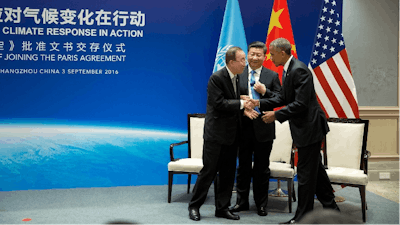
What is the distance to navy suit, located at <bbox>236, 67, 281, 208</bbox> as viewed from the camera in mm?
3877

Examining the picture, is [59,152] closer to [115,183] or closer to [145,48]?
[115,183]

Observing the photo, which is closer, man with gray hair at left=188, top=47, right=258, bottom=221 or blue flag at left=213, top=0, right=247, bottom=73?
man with gray hair at left=188, top=47, right=258, bottom=221

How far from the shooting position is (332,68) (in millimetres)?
5180

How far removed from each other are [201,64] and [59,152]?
2198 mm

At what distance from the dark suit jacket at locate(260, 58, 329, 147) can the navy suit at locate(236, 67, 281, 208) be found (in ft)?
1.37

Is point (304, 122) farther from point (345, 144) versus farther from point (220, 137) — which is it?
point (345, 144)

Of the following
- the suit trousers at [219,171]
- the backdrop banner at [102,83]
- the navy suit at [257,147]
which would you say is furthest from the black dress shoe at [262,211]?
the backdrop banner at [102,83]

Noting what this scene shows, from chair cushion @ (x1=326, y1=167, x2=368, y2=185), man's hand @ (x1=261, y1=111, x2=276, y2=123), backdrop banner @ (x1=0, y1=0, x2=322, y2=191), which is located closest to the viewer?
man's hand @ (x1=261, y1=111, x2=276, y2=123)

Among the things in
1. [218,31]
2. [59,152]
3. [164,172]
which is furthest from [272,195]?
[59,152]

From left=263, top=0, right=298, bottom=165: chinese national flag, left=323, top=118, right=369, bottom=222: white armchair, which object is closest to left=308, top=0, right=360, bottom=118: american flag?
left=263, top=0, right=298, bottom=165: chinese national flag

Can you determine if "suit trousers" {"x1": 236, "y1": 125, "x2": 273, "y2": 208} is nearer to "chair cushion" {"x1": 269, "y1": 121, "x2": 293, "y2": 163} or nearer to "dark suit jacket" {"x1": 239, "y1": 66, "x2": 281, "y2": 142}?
"dark suit jacket" {"x1": 239, "y1": 66, "x2": 281, "y2": 142}

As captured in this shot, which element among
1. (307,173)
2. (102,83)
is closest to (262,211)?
(307,173)

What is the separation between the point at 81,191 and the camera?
496 cm

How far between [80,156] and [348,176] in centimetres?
329
